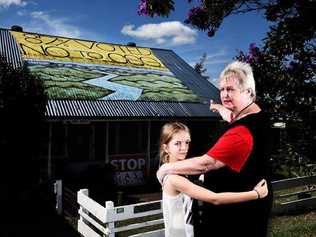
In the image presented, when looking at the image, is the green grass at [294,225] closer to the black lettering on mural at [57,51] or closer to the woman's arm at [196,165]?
the woman's arm at [196,165]

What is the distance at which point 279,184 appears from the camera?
1137 centimetres

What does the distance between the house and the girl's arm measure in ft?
37.3

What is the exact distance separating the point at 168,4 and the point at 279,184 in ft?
24.7

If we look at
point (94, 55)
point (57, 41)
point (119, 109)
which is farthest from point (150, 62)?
point (119, 109)

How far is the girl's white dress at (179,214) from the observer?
2.66 metres

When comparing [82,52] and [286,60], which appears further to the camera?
[82,52]

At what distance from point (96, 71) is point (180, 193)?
16.6 metres

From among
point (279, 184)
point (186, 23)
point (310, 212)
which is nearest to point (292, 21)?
point (186, 23)

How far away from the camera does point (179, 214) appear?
2.67 m

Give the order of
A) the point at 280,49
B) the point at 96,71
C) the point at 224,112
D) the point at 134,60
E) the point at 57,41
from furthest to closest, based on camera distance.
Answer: the point at 134,60 < the point at 57,41 < the point at 96,71 < the point at 280,49 < the point at 224,112

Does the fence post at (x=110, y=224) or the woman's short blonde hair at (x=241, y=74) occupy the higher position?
the woman's short blonde hair at (x=241, y=74)

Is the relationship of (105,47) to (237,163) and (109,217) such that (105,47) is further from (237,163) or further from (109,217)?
(237,163)

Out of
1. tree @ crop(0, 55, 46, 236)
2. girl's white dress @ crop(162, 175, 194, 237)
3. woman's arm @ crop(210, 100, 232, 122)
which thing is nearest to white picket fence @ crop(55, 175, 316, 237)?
tree @ crop(0, 55, 46, 236)

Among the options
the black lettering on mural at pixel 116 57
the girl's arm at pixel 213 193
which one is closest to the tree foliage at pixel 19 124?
the girl's arm at pixel 213 193
